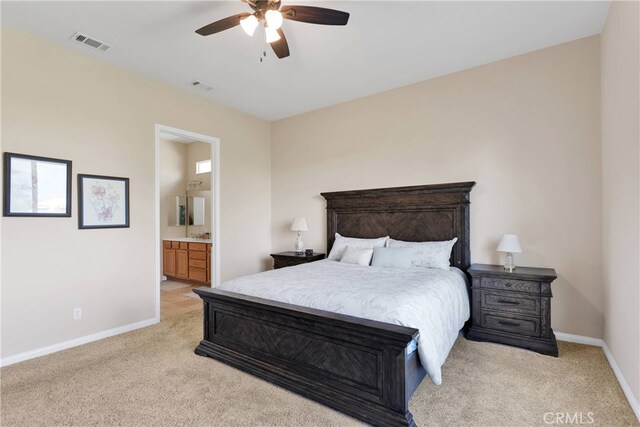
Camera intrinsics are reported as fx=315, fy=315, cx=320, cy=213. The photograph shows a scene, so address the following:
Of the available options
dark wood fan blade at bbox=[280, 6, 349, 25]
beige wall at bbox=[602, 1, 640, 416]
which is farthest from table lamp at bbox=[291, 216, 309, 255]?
beige wall at bbox=[602, 1, 640, 416]

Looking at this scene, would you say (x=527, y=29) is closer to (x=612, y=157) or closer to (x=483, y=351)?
(x=612, y=157)

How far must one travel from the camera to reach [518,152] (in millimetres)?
3457

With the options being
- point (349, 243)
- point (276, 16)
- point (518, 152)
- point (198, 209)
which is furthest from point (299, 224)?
point (276, 16)

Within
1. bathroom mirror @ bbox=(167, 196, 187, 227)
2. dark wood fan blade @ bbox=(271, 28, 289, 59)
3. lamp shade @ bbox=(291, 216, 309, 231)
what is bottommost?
lamp shade @ bbox=(291, 216, 309, 231)

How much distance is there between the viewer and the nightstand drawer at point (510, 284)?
296cm

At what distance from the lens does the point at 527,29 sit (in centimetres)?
298

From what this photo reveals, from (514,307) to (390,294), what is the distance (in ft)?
5.14

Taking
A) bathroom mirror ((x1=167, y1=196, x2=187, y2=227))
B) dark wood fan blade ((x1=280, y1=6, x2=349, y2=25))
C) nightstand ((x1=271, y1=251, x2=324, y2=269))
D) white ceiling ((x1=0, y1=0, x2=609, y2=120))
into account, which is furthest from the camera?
bathroom mirror ((x1=167, y1=196, x2=187, y2=227))

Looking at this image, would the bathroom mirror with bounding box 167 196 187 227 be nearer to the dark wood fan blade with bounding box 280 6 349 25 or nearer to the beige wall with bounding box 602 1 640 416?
the dark wood fan blade with bounding box 280 6 349 25

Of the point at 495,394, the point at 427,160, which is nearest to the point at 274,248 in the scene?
the point at 427,160

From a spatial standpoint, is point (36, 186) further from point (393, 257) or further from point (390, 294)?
point (393, 257)

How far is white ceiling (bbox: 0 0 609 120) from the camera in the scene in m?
2.65

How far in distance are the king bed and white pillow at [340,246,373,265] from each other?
301 millimetres

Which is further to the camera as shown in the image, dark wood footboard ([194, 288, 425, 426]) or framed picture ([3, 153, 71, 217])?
framed picture ([3, 153, 71, 217])
